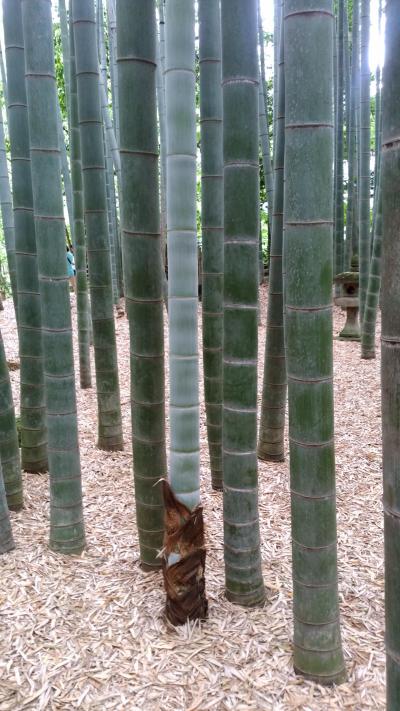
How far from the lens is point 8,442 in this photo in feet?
8.38

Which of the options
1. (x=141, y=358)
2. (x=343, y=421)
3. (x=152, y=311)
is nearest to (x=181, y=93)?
(x=152, y=311)

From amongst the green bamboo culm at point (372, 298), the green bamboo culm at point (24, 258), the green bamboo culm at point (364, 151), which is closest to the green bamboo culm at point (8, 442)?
the green bamboo culm at point (24, 258)

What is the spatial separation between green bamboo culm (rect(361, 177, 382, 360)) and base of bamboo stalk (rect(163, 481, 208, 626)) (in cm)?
390

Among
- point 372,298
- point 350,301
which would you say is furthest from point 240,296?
point 350,301

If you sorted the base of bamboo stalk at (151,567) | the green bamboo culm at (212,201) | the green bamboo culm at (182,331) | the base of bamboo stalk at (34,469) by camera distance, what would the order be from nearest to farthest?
the green bamboo culm at (182,331), the base of bamboo stalk at (151,567), the green bamboo culm at (212,201), the base of bamboo stalk at (34,469)

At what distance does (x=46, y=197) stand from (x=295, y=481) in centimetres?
133

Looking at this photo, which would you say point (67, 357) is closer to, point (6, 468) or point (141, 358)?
point (141, 358)

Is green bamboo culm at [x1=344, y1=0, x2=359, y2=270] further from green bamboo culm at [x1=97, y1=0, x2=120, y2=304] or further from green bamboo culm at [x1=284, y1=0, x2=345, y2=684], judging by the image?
green bamboo culm at [x1=284, y1=0, x2=345, y2=684]

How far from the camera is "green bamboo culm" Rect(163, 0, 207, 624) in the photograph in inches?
64.2

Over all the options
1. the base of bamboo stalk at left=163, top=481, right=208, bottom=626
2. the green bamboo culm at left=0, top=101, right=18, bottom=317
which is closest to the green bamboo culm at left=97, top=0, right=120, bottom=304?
the green bamboo culm at left=0, top=101, right=18, bottom=317

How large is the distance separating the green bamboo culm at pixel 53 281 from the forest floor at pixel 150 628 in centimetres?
21

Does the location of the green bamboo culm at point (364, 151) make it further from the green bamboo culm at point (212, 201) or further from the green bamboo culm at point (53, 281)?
the green bamboo culm at point (53, 281)

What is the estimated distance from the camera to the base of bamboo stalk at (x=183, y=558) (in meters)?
1.83

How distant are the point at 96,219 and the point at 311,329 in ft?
6.38
